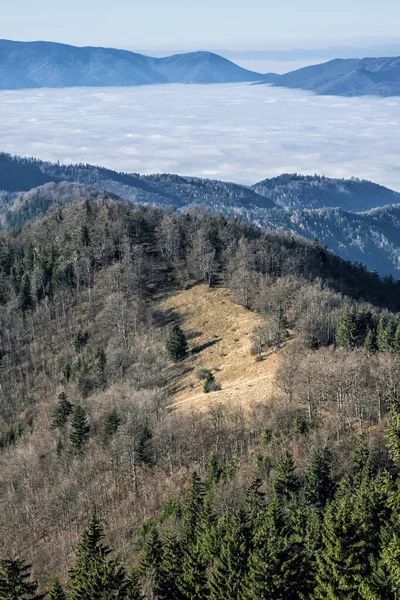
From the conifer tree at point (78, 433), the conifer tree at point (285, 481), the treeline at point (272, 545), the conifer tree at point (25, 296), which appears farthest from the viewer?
the conifer tree at point (25, 296)

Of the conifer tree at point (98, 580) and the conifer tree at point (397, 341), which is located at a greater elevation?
the conifer tree at point (397, 341)

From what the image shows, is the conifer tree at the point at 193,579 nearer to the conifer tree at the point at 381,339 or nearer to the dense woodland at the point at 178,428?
the dense woodland at the point at 178,428

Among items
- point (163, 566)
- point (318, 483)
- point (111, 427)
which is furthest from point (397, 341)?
point (163, 566)

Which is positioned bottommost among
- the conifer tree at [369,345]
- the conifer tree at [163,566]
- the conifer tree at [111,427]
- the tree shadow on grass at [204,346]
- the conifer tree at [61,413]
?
the conifer tree at [61,413]

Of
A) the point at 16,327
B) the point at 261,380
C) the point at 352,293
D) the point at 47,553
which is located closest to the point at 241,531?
the point at 47,553

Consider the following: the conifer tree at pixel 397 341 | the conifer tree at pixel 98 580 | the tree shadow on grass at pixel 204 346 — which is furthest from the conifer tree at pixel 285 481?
the tree shadow on grass at pixel 204 346

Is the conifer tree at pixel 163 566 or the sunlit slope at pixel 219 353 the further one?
the sunlit slope at pixel 219 353

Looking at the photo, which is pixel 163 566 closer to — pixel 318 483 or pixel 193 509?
pixel 193 509

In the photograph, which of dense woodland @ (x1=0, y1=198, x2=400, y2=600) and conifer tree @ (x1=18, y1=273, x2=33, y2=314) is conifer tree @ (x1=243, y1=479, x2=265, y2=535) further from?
conifer tree @ (x1=18, y1=273, x2=33, y2=314)
